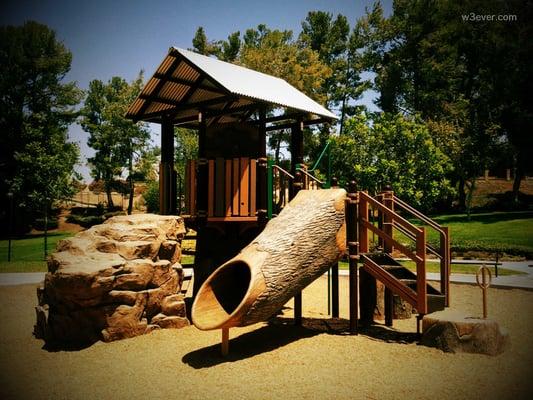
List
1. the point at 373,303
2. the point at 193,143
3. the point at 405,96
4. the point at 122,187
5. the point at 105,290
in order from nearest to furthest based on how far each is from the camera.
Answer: the point at 105,290 < the point at 373,303 < the point at 193,143 < the point at 405,96 < the point at 122,187

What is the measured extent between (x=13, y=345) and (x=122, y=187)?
129ft

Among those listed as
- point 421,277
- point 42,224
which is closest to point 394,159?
point 421,277

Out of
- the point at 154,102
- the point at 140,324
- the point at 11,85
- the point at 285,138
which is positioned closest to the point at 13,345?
the point at 140,324

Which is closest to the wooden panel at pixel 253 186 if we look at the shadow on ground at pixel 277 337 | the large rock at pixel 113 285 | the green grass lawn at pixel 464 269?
the large rock at pixel 113 285

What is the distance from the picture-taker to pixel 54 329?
7348 mm

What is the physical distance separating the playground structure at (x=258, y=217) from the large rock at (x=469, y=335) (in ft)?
1.97

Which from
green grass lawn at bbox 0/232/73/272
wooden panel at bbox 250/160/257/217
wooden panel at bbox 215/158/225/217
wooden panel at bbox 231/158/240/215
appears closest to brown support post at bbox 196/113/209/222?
wooden panel at bbox 215/158/225/217

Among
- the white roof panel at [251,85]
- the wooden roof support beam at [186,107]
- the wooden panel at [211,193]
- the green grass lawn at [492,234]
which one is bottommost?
the green grass lawn at [492,234]

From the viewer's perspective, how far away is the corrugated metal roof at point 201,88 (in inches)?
352

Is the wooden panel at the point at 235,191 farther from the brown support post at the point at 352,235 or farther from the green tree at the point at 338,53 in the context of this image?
the green tree at the point at 338,53

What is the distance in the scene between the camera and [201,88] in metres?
10.3

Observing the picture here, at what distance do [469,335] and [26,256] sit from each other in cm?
2213

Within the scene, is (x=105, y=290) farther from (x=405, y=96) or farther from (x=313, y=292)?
(x=405, y=96)

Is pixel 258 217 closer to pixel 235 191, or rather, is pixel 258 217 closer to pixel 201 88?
pixel 235 191
